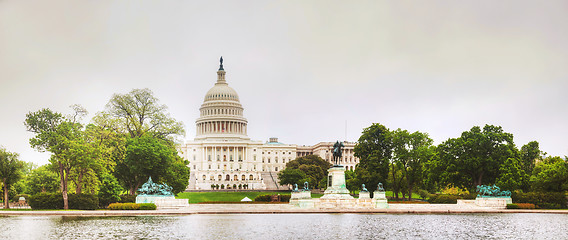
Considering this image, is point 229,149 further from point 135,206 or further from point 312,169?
point 135,206

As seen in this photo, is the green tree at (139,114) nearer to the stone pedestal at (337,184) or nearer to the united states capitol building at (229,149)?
the stone pedestal at (337,184)

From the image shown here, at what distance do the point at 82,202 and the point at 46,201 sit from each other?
2.72 m

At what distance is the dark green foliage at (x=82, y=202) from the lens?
4375cm

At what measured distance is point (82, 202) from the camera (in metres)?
43.9

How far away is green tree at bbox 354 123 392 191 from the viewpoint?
72.8 meters

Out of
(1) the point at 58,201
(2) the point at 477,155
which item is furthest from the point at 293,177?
(1) the point at 58,201

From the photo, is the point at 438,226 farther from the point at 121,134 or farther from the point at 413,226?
the point at 121,134

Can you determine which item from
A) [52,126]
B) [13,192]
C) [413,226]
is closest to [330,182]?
[413,226]

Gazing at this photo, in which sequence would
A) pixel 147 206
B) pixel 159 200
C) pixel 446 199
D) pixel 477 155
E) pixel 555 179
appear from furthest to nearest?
pixel 477 155, pixel 446 199, pixel 555 179, pixel 159 200, pixel 147 206

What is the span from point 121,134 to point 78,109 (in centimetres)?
840

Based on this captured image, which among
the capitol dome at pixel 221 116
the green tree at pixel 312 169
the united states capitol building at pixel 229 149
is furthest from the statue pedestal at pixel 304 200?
the capitol dome at pixel 221 116

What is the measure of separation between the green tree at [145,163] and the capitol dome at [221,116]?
113075 millimetres

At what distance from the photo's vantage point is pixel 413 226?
2961 cm

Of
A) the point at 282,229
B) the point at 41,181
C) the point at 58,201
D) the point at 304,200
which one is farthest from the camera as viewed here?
the point at 41,181
